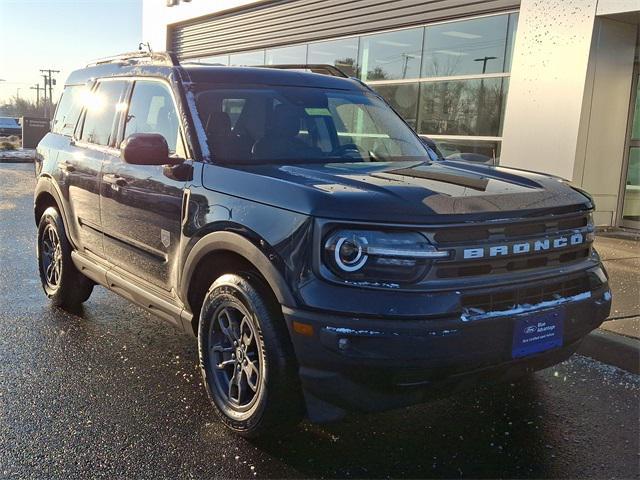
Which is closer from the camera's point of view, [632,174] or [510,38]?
[632,174]

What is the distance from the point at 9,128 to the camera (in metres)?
46.0

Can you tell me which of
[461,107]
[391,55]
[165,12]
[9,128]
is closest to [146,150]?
[461,107]

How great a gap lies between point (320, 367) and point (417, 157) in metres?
2.00

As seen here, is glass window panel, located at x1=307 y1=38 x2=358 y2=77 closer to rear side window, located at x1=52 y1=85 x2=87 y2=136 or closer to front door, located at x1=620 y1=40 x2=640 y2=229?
front door, located at x1=620 y1=40 x2=640 y2=229

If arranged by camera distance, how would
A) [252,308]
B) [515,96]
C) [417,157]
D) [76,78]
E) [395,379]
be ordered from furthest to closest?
[515,96], [76,78], [417,157], [252,308], [395,379]

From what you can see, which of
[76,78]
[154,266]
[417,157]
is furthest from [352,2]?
[154,266]

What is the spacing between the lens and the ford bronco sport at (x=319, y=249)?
8.43ft

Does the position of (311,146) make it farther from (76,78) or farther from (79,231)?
(76,78)

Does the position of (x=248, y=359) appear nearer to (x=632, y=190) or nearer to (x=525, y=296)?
(x=525, y=296)

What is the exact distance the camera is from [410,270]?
8.48 ft

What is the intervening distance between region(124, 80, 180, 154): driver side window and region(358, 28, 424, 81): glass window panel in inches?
322

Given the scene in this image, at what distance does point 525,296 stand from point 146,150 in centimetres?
212

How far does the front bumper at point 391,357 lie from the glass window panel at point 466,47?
8.13m

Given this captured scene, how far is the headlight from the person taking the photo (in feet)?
8.45
